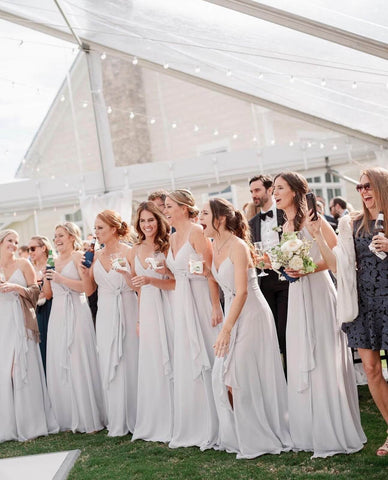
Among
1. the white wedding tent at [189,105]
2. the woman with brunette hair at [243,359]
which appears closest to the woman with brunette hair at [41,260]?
the woman with brunette hair at [243,359]

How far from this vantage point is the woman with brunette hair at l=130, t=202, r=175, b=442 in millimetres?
5688

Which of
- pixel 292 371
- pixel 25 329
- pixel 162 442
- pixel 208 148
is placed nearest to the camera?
→ pixel 292 371

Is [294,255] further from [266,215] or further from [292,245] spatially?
[266,215]

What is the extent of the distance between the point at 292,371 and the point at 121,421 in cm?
200

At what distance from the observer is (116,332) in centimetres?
608

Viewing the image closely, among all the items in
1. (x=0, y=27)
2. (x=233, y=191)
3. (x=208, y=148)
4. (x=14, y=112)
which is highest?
(x=0, y=27)

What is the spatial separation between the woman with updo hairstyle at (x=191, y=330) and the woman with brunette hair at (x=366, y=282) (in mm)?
1261

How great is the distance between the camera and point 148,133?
14977 mm

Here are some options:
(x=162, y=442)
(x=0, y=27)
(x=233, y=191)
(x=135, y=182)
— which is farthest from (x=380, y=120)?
(x=162, y=442)

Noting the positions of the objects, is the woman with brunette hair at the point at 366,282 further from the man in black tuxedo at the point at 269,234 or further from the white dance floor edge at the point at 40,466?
the white dance floor edge at the point at 40,466

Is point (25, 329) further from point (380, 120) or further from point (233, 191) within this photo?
point (233, 191)

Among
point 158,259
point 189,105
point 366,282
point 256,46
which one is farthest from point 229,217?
point 189,105

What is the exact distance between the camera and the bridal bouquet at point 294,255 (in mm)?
4297

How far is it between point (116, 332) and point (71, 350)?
657 mm
